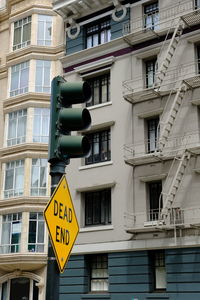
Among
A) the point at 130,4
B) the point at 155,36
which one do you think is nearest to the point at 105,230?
the point at 155,36

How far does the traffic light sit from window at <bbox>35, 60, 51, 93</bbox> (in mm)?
28347

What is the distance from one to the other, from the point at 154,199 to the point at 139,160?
2070mm

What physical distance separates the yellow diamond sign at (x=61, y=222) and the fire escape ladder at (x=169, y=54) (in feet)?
57.6

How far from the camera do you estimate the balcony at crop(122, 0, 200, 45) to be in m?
23.4

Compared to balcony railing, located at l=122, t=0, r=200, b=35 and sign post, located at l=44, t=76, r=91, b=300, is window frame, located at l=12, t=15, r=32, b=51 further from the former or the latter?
sign post, located at l=44, t=76, r=91, b=300

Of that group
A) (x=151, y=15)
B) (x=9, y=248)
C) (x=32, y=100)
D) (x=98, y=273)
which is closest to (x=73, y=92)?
(x=98, y=273)

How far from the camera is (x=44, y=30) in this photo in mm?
34750

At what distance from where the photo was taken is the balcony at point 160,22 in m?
23.4

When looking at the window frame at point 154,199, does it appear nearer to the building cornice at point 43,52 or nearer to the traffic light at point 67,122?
the building cornice at point 43,52

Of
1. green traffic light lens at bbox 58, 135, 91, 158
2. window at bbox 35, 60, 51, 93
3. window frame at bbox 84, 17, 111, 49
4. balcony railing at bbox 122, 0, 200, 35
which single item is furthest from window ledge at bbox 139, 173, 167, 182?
green traffic light lens at bbox 58, 135, 91, 158

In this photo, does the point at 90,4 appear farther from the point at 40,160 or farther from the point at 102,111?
the point at 40,160

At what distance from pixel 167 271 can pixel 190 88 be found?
28.7 feet

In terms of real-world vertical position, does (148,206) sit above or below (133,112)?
below

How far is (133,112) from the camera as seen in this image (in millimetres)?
24797
